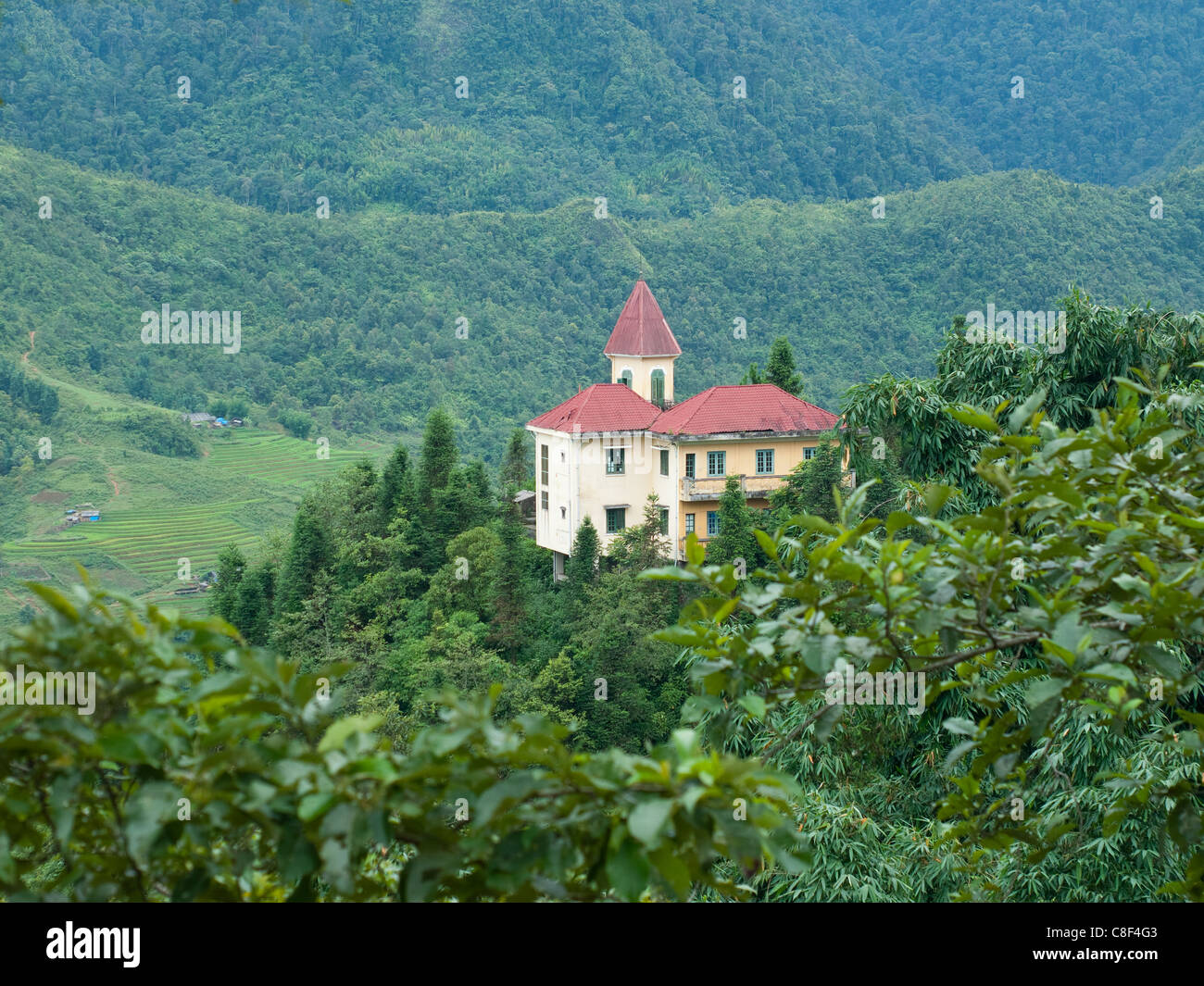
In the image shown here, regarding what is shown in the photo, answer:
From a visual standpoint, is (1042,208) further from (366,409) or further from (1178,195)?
(366,409)

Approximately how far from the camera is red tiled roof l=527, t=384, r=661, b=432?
Result: 2814cm

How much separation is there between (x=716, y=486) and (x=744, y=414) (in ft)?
5.24

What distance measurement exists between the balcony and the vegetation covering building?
19mm

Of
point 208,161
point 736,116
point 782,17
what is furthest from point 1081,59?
point 208,161

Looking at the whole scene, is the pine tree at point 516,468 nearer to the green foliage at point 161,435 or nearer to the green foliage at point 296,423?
the green foliage at point 161,435

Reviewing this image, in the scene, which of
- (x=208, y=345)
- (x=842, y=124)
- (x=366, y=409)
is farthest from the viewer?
(x=842, y=124)

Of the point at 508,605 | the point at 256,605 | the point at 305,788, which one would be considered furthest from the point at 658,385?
the point at 305,788

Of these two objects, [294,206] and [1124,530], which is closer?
[1124,530]

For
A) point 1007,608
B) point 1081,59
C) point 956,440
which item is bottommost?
point 1007,608

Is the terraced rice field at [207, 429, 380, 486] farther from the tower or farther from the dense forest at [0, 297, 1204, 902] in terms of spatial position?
the dense forest at [0, 297, 1204, 902]

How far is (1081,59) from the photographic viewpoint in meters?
113

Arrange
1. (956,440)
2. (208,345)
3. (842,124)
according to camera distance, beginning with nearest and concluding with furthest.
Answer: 1. (956,440)
2. (208,345)
3. (842,124)

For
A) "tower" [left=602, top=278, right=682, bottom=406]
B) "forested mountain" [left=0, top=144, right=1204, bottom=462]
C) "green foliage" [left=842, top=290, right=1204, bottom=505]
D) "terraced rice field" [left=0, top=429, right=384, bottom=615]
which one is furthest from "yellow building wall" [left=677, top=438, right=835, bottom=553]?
"forested mountain" [left=0, top=144, right=1204, bottom=462]

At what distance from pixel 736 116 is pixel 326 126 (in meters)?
31.2
